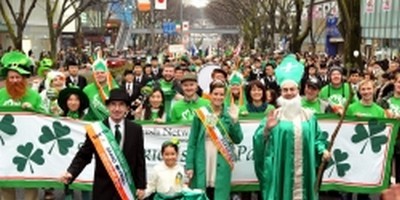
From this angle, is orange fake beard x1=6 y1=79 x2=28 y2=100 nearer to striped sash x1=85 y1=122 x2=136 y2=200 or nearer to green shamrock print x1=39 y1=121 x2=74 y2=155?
green shamrock print x1=39 y1=121 x2=74 y2=155

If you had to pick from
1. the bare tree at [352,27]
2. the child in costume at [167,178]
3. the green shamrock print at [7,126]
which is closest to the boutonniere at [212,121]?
the child in costume at [167,178]

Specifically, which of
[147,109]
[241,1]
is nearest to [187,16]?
[241,1]

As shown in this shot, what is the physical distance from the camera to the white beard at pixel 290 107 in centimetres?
593

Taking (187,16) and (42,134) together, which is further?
(187,16)

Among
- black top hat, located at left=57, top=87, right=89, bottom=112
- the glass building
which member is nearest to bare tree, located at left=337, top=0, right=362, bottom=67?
black top hat, located at left=57, top=87, right=89, bottom=112

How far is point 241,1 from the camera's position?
50688 mm

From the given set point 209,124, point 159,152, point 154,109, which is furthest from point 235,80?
point 209,124

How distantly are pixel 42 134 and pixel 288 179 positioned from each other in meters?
3.01

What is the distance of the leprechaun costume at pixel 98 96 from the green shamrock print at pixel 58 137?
1.04 ft

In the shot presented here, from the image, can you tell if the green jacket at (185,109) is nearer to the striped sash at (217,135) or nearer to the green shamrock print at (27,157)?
the striped sash at (217,135)

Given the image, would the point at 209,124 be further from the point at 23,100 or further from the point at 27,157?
the point at 27,157

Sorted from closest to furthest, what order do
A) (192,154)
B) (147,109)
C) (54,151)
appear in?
(192,154)
(54,151)
(147,109)

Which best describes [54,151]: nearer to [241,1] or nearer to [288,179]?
[288,179]

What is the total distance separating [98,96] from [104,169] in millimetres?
2762
